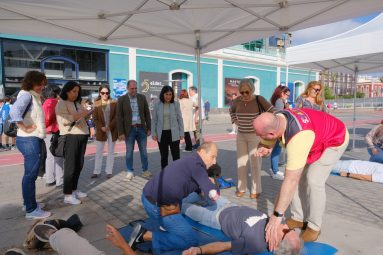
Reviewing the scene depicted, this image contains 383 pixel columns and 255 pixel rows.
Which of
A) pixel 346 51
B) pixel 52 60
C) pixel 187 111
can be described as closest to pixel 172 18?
pixel 187 111

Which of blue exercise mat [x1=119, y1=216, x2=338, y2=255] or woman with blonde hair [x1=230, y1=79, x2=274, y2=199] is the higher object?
woman with blonde hair [x1=230, y1=79, x2=274, y2=199]

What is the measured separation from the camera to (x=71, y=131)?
431 cm

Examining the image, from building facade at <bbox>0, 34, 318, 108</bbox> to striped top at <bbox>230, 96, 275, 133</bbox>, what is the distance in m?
15.4

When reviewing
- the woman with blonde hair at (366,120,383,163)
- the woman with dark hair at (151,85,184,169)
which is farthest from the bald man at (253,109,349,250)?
the woman with blonde hair at (366,120,383,163)

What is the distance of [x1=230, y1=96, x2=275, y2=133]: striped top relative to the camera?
Result: 4.48m

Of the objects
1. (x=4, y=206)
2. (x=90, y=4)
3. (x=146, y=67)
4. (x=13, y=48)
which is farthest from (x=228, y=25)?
(x=146, y=67)

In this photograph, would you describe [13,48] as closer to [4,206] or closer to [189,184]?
[4,206]

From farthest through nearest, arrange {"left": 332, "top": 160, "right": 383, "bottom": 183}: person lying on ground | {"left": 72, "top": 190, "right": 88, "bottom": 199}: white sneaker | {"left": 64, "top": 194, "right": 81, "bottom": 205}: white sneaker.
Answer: {"left": 332, "top": 160, "right": 383, "bottom": 183}: person lying on ground
{"left": 72, "top": 190, "right": 88, "bottom": 199}: white sneaker
{"left": 64, "top": 194, "right": 81, "bottom": 205}: white sneaker

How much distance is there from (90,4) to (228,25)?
6.91ft

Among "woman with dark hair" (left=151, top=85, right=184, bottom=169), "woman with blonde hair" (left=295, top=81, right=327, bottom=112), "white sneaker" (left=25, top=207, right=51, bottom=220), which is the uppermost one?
"woman with blonde hair" (left=295, top=81, right=327, bottom=112)

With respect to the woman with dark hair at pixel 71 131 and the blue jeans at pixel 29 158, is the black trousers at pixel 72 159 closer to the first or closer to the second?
the woman with dark hair at pixel 71 131

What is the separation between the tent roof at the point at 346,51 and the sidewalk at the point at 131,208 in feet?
10.1

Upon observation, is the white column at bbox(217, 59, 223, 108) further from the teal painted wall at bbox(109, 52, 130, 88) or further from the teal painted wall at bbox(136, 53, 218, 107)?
the teal painted wall at bbox(109, 52, 130, 88)

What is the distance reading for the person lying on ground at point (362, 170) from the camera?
5539 millimetres
